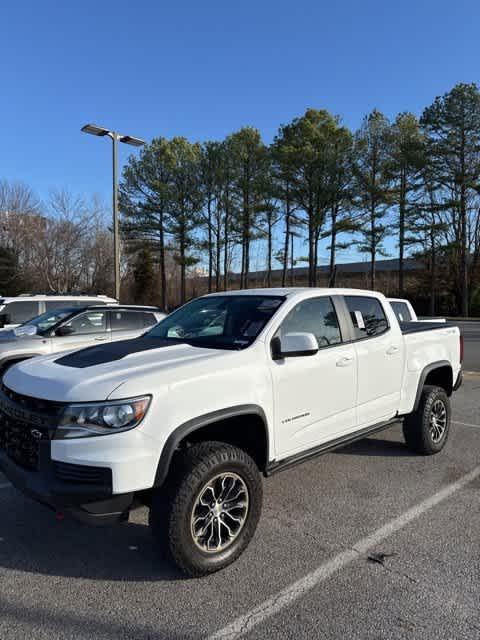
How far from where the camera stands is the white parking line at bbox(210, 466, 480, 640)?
2.45 m

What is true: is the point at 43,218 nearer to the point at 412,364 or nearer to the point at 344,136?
the point at 344,136

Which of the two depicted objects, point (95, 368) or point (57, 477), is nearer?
point (57, 477)

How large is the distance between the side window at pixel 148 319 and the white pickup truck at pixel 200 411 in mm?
4600

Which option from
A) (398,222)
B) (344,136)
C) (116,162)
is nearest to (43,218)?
(116,162)

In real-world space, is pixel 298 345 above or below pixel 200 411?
above

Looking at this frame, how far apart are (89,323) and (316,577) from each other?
6442 millimetres

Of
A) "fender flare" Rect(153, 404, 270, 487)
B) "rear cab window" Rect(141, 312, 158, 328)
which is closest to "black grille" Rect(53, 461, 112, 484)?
"fender flare" Rect(153, 404, 270, 487)

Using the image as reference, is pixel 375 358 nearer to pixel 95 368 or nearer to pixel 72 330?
pixel 95 368

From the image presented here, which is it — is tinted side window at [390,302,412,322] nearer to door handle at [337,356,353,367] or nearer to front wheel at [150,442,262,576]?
door handle at [337,356,353,367]

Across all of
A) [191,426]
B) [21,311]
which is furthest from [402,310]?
[191,426]

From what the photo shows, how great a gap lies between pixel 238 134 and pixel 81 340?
35476mm

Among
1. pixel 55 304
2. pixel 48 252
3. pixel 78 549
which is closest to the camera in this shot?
pixel 78 549

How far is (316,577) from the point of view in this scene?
114 inches

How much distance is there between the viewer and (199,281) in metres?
51.6
